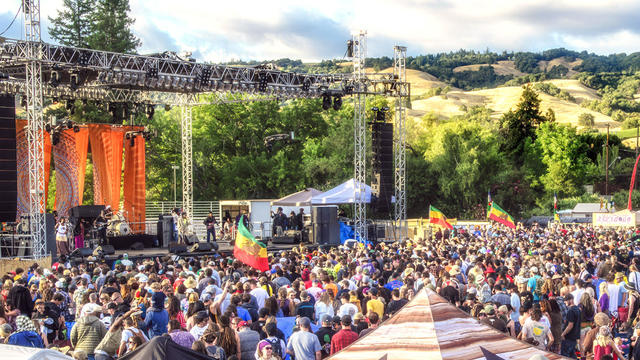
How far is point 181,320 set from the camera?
8492mm

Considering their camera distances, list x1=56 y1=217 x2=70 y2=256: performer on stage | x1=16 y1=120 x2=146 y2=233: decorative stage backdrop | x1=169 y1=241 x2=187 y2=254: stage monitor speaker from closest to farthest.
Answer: x1=56 y1=217 x2=70 y2=256: performer on stage → x1=169 y1=241 x2=187 y2=254: stage monitor speaker → x1=16 y1=120 x2=146 y2=233: decorative stage backdrop

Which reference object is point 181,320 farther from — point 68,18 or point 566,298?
point 68,18

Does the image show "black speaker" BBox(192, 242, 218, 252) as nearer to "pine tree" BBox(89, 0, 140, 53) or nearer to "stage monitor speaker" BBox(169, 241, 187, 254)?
"stage monitor speaker" BBox(169, 241, 187, 254)

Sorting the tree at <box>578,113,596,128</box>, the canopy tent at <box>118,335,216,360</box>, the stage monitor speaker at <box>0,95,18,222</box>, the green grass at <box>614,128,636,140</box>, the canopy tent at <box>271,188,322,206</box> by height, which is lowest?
the canopy tent at <box>118,335,216,360</box>

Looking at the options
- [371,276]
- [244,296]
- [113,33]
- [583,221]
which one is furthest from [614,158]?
[244,296]

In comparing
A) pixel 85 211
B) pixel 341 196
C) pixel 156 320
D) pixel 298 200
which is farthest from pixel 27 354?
pixel 298 200

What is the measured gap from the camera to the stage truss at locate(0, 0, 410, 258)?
18.2 metres

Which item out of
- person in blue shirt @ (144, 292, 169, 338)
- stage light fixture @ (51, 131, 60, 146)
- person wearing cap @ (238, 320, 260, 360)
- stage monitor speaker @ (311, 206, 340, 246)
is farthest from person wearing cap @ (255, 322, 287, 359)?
stage light fixture @ (51, 131, 60, 146)

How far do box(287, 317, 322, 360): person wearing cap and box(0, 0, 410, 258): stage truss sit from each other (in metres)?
→ 12.9

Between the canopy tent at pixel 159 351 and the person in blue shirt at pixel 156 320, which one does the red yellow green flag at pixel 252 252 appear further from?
the canopy tent at pixel 159 351

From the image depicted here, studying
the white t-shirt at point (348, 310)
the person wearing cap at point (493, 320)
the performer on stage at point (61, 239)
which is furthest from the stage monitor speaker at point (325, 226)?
the person wearing cap at point (493, 320)

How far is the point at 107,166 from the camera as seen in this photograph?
2856 centimetres

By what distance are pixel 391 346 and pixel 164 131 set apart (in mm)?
42714

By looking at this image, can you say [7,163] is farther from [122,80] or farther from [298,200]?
[298,200]
